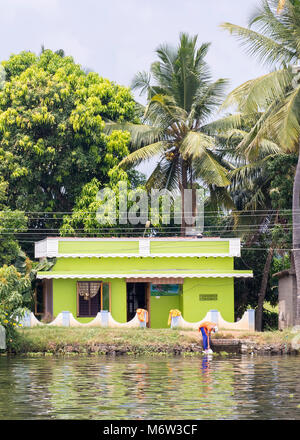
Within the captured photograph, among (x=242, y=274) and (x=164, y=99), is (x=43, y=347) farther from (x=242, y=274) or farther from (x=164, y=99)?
(x=164, y=99)

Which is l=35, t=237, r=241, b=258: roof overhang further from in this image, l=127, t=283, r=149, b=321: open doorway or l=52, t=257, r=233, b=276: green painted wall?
l=127, t=283, r=149, b=321: open doorway

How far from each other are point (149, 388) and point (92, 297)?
15.9 meters

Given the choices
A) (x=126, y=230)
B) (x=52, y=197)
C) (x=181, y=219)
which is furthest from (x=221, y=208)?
(x=52, y=197)

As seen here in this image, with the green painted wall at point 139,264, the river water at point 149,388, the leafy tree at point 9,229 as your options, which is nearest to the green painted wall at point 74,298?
the green painted wall at point 139,264

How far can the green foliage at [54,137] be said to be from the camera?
129 ft

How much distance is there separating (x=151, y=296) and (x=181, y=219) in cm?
500

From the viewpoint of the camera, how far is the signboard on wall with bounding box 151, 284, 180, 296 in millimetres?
36125

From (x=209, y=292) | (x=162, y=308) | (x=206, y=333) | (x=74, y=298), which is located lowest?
(x=206, y=333)

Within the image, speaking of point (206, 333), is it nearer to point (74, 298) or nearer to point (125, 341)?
point (125, 341)

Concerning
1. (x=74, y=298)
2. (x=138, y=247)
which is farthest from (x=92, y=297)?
(x=138, y=247)

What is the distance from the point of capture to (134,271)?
34.8m

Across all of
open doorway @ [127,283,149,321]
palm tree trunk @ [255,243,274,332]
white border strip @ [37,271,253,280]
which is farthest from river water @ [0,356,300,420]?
palm tree trunk @ [255,243,274,332]

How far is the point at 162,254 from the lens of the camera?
35000 mm

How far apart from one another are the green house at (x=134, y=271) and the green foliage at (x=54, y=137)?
5.30 metres
